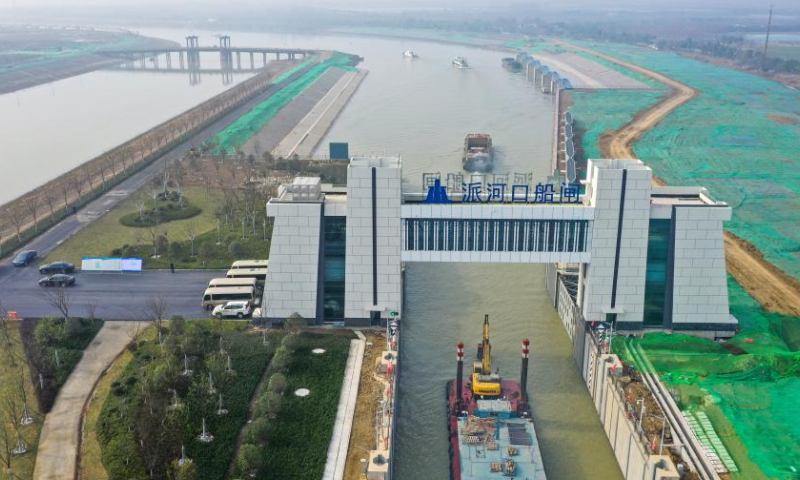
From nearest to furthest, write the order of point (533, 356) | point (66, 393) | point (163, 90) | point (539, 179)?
point (66, 393)
point (533, 356)
point (539, 179)
point (163, 90)

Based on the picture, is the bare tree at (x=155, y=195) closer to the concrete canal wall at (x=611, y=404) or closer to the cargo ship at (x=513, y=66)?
the concrete canal wall at (x=611, y=404)

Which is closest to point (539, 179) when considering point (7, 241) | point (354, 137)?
point (354, 137)

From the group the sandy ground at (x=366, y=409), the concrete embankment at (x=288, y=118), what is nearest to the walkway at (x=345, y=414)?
the sandy ground at (x=366, y=409)

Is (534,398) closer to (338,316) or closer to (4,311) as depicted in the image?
(338,316)

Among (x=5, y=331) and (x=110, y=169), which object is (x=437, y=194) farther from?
(x=110, y=169)

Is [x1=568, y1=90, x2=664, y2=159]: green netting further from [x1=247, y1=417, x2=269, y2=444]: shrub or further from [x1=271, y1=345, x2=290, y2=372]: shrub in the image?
[x1=247, y1=417, x2=269, y2=444]: shrub

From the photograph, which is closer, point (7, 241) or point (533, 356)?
point (533, 356)
